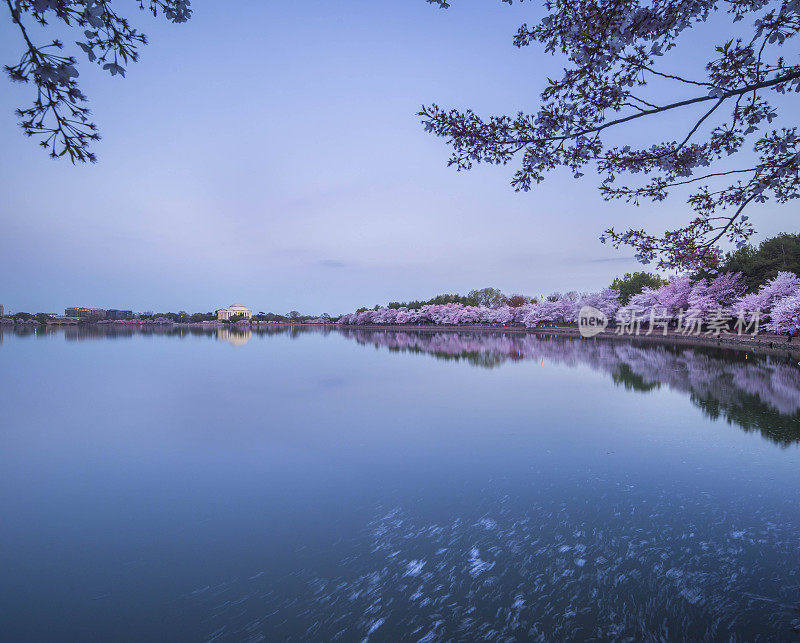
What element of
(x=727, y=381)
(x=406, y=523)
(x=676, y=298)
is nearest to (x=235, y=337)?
(x=676, y=298)

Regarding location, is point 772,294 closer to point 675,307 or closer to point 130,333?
point 675,307

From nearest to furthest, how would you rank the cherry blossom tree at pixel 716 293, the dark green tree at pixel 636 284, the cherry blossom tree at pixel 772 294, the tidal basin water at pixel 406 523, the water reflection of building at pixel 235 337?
1. the tidal basin water at pixel 406 523
2. the cherry blossom tree at pixel 772 294
3. the cherry blossom tree at pixel 716 293
4. the water reflection of building at pixel 235 337
5. the dark green tree at pixel 636 284

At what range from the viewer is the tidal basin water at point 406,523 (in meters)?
4.49

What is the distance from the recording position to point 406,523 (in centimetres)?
664

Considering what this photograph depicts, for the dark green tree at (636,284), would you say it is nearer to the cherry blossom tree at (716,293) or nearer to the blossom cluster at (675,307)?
the blossom cluster at (675,307)

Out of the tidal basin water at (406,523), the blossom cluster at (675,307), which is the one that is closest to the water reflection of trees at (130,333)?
the blossom cluster at (675,307)

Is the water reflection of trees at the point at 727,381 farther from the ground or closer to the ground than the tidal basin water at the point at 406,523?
farther from the ground

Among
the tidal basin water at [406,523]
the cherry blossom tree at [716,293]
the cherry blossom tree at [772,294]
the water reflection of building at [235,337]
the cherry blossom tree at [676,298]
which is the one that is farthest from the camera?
the water reflection of building at [235,337]

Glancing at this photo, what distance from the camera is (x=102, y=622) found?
14.9ft

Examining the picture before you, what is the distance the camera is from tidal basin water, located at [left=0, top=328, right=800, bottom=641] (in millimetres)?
4488

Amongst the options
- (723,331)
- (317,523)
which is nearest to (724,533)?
(317,523)

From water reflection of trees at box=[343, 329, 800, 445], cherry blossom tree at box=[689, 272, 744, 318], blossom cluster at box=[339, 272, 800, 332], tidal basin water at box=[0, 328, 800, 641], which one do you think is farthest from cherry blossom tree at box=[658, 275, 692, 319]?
tidal basin water at box=[0, 328, 800, 641]

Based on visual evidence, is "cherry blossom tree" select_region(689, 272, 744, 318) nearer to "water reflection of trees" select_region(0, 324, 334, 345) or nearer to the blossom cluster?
the blossom cluster

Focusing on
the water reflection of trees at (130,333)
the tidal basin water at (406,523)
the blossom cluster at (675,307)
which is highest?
the blossom cluster at (675,307)
